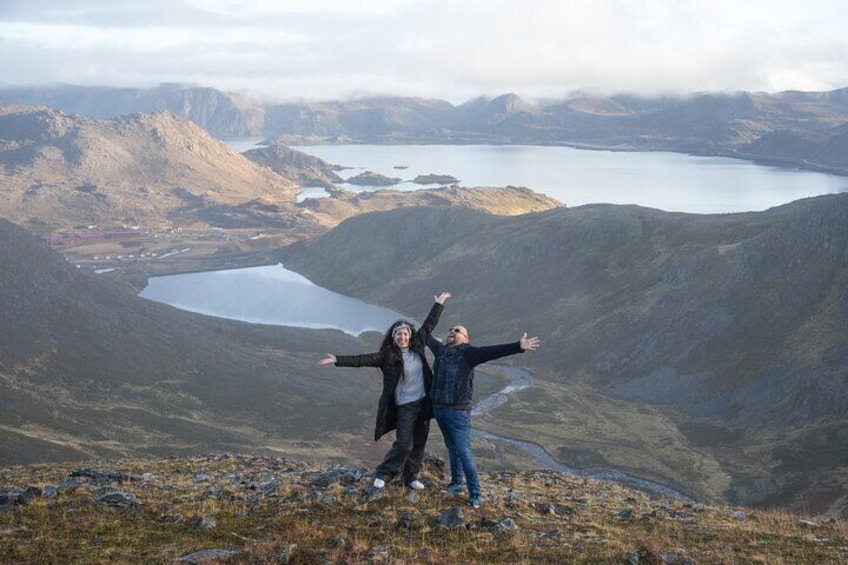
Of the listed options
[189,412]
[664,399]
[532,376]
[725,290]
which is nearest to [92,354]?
[189,412]

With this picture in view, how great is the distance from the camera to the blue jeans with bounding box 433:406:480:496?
783 inches

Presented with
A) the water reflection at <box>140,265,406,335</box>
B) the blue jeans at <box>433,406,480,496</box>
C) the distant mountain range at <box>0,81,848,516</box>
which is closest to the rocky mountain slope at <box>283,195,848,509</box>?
the distant mountain range at <box>0,81,848,516</box>

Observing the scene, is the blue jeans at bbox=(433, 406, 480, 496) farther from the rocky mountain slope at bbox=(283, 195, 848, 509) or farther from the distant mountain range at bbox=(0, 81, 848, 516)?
the rocky mountain slope at bbox=(283, 195, 848, 509)

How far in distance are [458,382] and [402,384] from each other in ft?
5.03

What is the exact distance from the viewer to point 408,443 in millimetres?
20781

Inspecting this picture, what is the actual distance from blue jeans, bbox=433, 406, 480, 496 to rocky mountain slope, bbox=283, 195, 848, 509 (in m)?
48.9

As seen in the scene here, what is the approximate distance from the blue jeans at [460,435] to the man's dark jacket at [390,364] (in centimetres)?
70

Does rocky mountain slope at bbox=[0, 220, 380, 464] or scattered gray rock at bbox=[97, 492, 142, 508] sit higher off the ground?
scattered gray rock at bbox=[97, 492, 142, 508]

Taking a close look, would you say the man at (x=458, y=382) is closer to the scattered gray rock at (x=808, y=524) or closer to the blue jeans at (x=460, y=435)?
the blue jeans at (x=460, y=435)

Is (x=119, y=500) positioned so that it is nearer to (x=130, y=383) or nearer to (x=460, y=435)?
(x=460, y=435)

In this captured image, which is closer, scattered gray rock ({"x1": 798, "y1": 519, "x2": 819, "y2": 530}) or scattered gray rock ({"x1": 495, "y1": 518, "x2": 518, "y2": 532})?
scattered gray rock ({"x1": 495, "y1": 518, "x2": 518, "y2": 532})

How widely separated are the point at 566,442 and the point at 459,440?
6536 cm

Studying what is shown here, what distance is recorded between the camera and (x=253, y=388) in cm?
9075

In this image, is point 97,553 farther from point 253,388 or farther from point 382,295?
point 382,295
